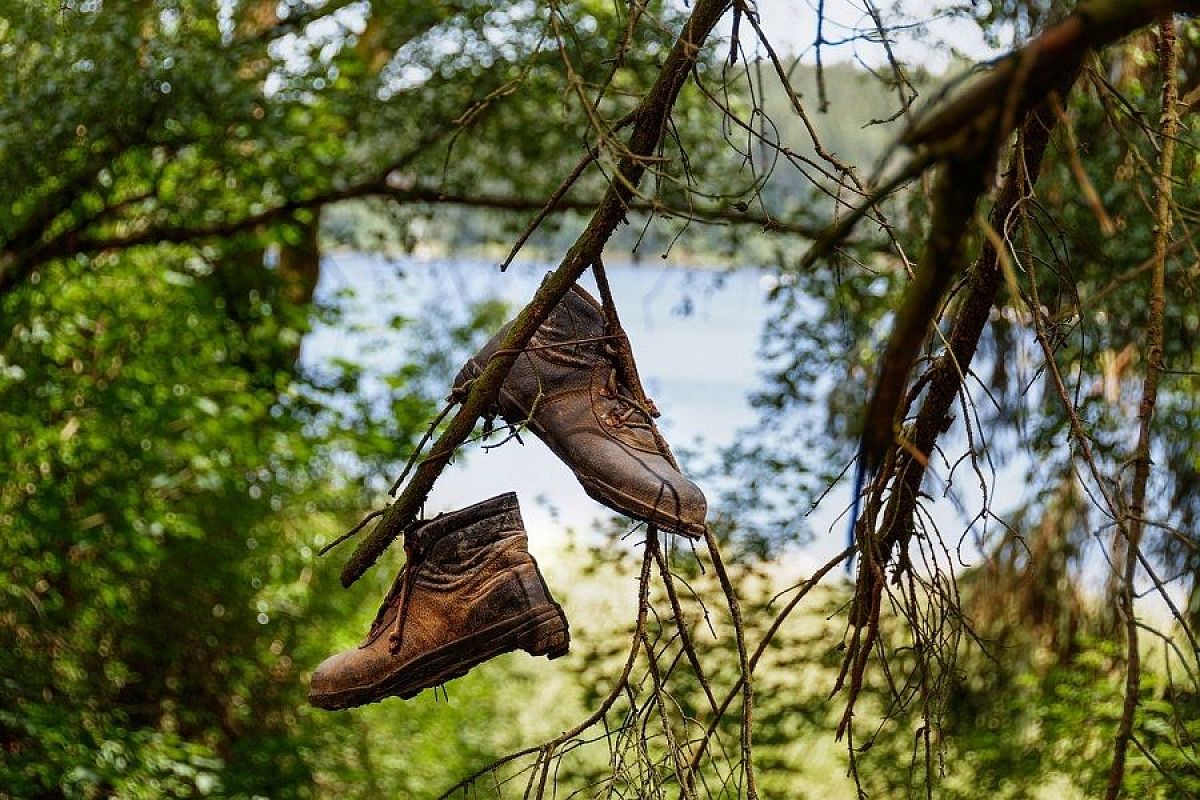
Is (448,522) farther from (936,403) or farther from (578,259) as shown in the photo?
(936,403)

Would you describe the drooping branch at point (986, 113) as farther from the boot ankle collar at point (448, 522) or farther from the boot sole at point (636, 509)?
the boot ankle collar at point (448, 522)

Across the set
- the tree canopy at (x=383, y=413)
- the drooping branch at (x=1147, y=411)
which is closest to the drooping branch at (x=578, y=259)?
the drooping branch at (x=1147, y=411)

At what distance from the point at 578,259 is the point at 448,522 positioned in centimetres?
37

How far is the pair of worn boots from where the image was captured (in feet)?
5.16

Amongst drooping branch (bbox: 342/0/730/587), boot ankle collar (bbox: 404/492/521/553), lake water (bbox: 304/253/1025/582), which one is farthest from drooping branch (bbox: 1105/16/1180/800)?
lake water (bbox: 304/253/1025/582)

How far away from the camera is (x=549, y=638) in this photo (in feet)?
5.16

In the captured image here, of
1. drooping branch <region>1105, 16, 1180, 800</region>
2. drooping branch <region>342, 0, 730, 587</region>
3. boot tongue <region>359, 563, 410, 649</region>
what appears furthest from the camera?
boot tongue <region>359, 563, 410, 649</region>

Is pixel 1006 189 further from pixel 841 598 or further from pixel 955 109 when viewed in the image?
pixel 841 598

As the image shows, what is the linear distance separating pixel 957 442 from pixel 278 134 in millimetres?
2450

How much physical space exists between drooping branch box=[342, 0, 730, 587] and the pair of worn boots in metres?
0.05

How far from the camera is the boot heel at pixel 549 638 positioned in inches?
61.8

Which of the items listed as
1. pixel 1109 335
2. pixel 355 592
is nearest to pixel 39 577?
pixel 355 592

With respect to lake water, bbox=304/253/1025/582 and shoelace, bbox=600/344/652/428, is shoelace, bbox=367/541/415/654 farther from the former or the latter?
lake water, bbox=304/253/1025/582

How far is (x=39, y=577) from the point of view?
16.2 ft
